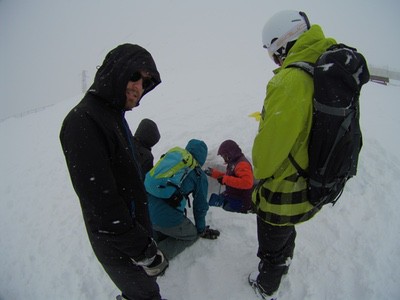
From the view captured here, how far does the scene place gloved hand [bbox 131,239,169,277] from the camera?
184cm

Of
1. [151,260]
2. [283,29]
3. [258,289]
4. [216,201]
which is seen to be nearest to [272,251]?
[258,289]

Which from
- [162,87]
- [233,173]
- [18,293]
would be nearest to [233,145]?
[233,173]

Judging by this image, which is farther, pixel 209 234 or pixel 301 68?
pixel 209 234

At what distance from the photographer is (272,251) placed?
7.98ft

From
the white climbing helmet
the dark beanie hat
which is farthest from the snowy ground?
the white climbing helmet

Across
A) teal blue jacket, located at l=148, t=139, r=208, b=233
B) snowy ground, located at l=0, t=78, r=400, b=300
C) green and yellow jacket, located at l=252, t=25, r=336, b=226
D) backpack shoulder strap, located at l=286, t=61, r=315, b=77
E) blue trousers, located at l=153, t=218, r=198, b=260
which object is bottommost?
snowy ground, located at l=0, t=78, r=400, b=300

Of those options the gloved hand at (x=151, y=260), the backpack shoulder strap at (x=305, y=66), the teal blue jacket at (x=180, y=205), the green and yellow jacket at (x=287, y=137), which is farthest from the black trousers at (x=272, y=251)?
the backpack shoulder strap at (x=305, y=66)

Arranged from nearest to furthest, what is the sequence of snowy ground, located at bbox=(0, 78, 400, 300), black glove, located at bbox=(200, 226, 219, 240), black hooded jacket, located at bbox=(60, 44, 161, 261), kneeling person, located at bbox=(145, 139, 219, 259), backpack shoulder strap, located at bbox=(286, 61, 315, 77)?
black hooded jacket, located at bbox=(60, 44, 161, 261) → backpack shoulder strap, located at bbox=(286, 61, 315, 77) → snowy ground, located at bbox=(0, 78, 400, 300) → kneeling person, located at bbox=(145, 139, 219, 259) → black glove, located at bbox=(200, 226, 219, 240)

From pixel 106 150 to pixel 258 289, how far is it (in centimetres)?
242

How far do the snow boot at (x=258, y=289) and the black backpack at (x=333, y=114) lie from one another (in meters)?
1.50

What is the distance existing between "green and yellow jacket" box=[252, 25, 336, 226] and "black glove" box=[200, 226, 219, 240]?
5.42ft

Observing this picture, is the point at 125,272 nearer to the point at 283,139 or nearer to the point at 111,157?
the point at 111,157

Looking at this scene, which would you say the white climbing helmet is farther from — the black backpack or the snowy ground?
the snowy ground

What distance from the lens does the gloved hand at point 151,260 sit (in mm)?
1841
